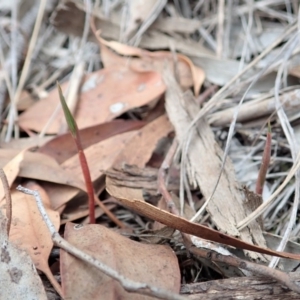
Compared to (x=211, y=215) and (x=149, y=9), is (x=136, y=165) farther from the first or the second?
(x=149, y=9)

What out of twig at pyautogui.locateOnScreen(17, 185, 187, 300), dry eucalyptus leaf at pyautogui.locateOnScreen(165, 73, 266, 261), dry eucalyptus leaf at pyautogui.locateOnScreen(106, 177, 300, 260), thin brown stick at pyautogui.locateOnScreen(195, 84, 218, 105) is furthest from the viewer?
thin brown stick at pyautogui.locateOnScreen(195, 84, 218, 105)

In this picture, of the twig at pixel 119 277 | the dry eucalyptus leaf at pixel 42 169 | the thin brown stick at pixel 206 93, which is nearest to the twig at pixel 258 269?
the twig at pixel 119 277

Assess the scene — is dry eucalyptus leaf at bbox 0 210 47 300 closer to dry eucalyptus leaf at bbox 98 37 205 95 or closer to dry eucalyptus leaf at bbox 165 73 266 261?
dry eucalyptus leaf at bbox 165 73 266 261

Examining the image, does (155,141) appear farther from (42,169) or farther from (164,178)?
(42,169)

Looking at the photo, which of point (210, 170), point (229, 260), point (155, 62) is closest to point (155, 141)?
point (210, 170)

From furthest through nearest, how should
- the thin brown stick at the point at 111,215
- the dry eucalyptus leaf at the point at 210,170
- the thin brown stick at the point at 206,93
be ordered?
the thin brown stick at the point at 206,93 → the thin brown stick at the point at 111,215 → the dry eucalyptus leaf at the point at 210,170

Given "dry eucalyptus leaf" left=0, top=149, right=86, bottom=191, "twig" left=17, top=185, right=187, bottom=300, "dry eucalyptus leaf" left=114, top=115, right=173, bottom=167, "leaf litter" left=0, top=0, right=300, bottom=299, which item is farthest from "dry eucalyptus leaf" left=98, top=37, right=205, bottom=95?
"twig" left=17, top=185, right=187, bottom=300

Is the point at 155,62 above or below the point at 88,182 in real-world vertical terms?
above

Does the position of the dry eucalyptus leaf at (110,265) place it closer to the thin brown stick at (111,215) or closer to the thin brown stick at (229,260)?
the thin brown stick at (229,260)
